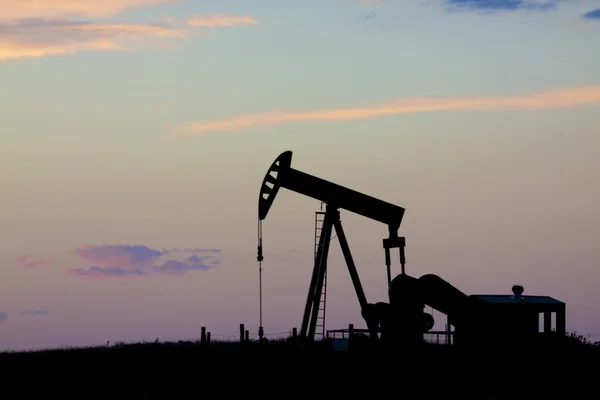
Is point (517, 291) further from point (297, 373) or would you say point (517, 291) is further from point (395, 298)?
point (297, 373)

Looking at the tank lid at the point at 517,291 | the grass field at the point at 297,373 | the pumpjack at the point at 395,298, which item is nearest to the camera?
the grass field at the point at 297,373

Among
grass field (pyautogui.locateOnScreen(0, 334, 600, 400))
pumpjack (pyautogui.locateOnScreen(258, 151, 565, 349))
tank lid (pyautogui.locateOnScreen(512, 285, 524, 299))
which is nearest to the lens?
grass field (pyautogui.locateOnScreen(0, 334, 600, 400))

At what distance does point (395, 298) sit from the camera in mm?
41188

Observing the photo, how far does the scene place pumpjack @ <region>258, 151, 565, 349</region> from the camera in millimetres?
41156

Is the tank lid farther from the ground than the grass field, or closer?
farther from the ground

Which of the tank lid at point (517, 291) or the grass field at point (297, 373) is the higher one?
the tank lid at point (517, 291)

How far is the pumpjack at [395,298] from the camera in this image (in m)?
41.2

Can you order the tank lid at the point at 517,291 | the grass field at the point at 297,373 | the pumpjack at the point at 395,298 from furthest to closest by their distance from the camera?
1. the tank lid at the point at 517,291
2. the pumpjack at the point at 395,298
3. the grass field at the point at 297,373

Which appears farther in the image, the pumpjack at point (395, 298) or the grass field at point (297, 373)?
the pumpjack at point (395, 298)

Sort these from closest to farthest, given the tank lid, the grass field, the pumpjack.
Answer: the grass field → the pumpjack → the tank lid

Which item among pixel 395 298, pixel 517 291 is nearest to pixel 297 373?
pixel 395 298

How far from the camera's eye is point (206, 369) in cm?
3975

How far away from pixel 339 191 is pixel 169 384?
1069 centimetres

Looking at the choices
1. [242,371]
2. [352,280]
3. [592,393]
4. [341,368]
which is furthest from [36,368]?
[592,393]
